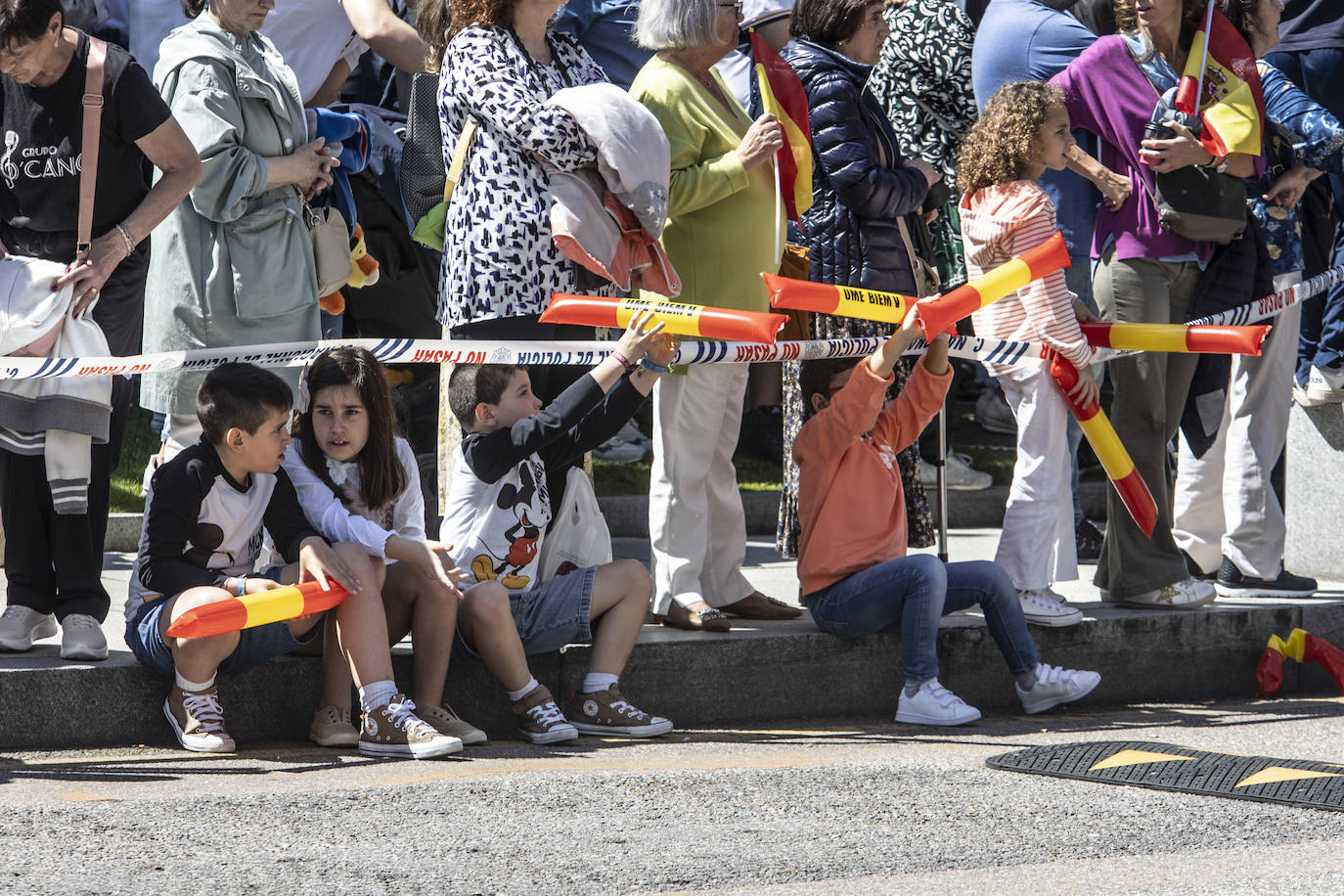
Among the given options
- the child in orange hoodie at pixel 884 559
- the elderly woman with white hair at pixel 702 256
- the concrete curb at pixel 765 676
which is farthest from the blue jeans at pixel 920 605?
the elderly woman with white hair at pixel 702 256

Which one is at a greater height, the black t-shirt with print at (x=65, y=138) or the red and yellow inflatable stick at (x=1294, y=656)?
the black t-shirt with print at (x=65, y=138)

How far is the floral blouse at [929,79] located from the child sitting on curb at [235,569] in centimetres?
337

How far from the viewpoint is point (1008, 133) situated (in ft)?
19.3

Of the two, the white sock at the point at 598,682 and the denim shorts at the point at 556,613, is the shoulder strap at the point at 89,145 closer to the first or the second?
the denim shorts at the point at 556,613

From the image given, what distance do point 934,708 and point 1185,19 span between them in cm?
279

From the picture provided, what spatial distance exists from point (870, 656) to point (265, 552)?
76.4 inches

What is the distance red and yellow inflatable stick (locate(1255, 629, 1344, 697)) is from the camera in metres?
6.35

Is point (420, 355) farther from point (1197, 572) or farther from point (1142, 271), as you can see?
point (1197, 572)

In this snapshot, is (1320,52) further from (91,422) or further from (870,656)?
(91,422)

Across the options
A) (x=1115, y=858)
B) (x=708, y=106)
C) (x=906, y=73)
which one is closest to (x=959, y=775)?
(x=1115, y=858)

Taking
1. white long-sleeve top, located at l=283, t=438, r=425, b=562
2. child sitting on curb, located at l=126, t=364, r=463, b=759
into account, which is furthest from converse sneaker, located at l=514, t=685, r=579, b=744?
white long-sleeve top, located at l=283, t=438, r=425, b=562

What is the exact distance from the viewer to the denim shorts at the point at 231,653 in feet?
15.2

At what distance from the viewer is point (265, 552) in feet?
16.4

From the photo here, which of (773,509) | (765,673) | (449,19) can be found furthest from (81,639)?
(773,509)
